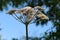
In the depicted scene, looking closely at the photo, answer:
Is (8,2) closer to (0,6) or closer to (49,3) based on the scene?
(0,6)

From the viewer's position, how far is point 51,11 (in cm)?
1101

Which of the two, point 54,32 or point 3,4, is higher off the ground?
point 3,4

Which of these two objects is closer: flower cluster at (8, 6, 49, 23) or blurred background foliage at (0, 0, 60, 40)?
flower cluster at (8, 6, 49, 23)

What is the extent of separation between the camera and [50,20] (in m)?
11.1

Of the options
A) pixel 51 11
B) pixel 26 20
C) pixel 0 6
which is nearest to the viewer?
pixel 26 20

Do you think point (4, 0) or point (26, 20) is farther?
point (4, 0)

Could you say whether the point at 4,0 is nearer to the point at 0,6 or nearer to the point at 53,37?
the point at 0,6

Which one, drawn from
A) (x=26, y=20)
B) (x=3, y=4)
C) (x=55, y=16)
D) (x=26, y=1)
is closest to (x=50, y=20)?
(x=55, y=16)

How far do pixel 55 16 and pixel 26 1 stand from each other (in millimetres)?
1113

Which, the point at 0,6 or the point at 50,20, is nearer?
the point at 0,6

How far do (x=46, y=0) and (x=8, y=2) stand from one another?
130cm

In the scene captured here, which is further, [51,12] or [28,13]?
[51,12]

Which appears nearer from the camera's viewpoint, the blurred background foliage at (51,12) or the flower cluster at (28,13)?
the flower cluster at (28,13)

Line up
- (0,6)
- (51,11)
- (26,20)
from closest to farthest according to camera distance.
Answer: (26,20)
(0,6)
(51,11)
